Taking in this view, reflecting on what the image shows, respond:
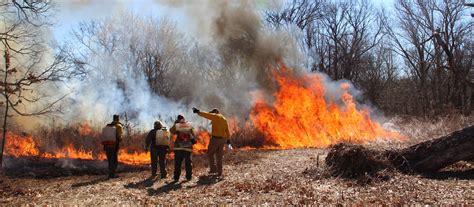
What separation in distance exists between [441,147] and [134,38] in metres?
23.5

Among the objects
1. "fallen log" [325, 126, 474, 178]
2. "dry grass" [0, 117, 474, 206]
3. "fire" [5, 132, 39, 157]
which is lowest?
"dry grass" [0, 117, 474, 206]

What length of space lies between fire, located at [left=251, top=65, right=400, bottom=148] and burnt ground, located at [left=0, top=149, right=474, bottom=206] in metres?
8.75

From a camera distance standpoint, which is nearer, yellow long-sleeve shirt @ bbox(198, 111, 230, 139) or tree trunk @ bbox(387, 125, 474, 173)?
tree trunk @ bbox(387, 125, 474, 173)

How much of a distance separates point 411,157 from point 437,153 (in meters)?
0.60

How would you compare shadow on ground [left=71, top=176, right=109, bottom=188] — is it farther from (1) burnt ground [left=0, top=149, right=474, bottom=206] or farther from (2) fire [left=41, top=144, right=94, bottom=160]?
(2) fire [left=41, top=144, right=94, bottom=160]

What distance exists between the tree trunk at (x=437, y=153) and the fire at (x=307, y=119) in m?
10.3

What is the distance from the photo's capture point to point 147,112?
80.0 feet

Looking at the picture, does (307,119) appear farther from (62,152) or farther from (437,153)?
(437,153)

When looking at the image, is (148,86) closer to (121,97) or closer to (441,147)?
(121,97)

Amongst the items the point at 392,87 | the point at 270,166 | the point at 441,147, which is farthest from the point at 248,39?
the point at 392,87

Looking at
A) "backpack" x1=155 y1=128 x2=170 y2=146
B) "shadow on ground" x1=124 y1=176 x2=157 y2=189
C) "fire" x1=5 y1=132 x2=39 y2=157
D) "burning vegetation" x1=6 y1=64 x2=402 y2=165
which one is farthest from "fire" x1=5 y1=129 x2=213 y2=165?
"shadow on ground" x1=124 y1=176 x2=157 y2=189

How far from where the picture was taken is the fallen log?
33.6 ft

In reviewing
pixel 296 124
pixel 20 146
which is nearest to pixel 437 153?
pixel 296 124

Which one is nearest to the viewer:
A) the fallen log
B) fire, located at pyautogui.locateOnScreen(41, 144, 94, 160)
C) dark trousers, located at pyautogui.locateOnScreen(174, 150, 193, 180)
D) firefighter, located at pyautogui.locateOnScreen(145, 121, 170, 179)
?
the fallen log
